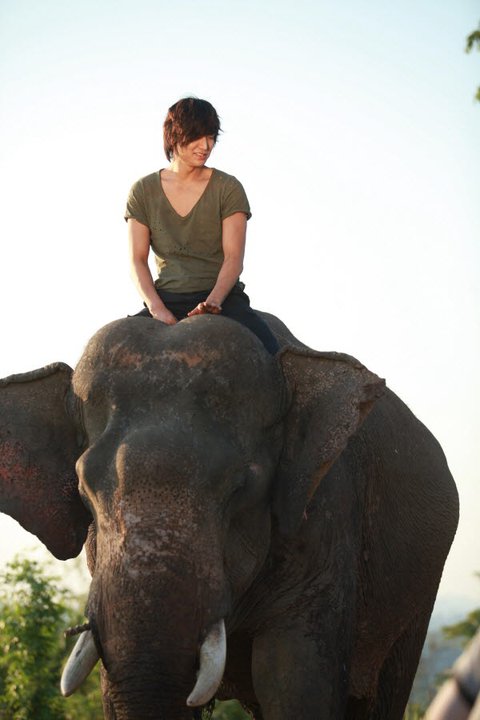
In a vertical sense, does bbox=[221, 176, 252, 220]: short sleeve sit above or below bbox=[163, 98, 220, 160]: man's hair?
below

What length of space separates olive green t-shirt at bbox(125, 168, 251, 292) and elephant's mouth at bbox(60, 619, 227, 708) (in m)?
2.00

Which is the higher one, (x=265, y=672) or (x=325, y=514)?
(x=325, y=514)

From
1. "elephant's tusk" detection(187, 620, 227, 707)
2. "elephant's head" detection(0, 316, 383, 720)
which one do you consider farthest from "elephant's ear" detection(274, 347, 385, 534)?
"elephant's tusk" detection(187, 620, 227, 707)

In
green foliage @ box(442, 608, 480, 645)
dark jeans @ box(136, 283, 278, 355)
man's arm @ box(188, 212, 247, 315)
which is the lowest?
green foliage @ box(442, 608, 480, 645)

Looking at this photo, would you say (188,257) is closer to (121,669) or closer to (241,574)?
(241,574)

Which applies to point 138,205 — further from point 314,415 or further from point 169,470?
point 169,470

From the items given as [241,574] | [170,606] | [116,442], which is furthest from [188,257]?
[170,606]

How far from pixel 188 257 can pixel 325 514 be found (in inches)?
58.2

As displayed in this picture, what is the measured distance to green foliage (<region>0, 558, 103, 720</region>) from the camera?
40.1 feet

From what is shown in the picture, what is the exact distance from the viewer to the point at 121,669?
16.5 ft

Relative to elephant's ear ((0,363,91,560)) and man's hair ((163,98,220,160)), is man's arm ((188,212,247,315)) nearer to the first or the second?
man's hair ((163,98,220,160))

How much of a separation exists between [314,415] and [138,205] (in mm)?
1481

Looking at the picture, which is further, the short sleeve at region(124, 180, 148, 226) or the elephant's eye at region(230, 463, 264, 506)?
the short sleeve at region(124, 180, 148, 226)

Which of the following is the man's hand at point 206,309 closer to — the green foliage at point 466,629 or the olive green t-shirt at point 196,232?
the olive green t-shirt at point 196,232
